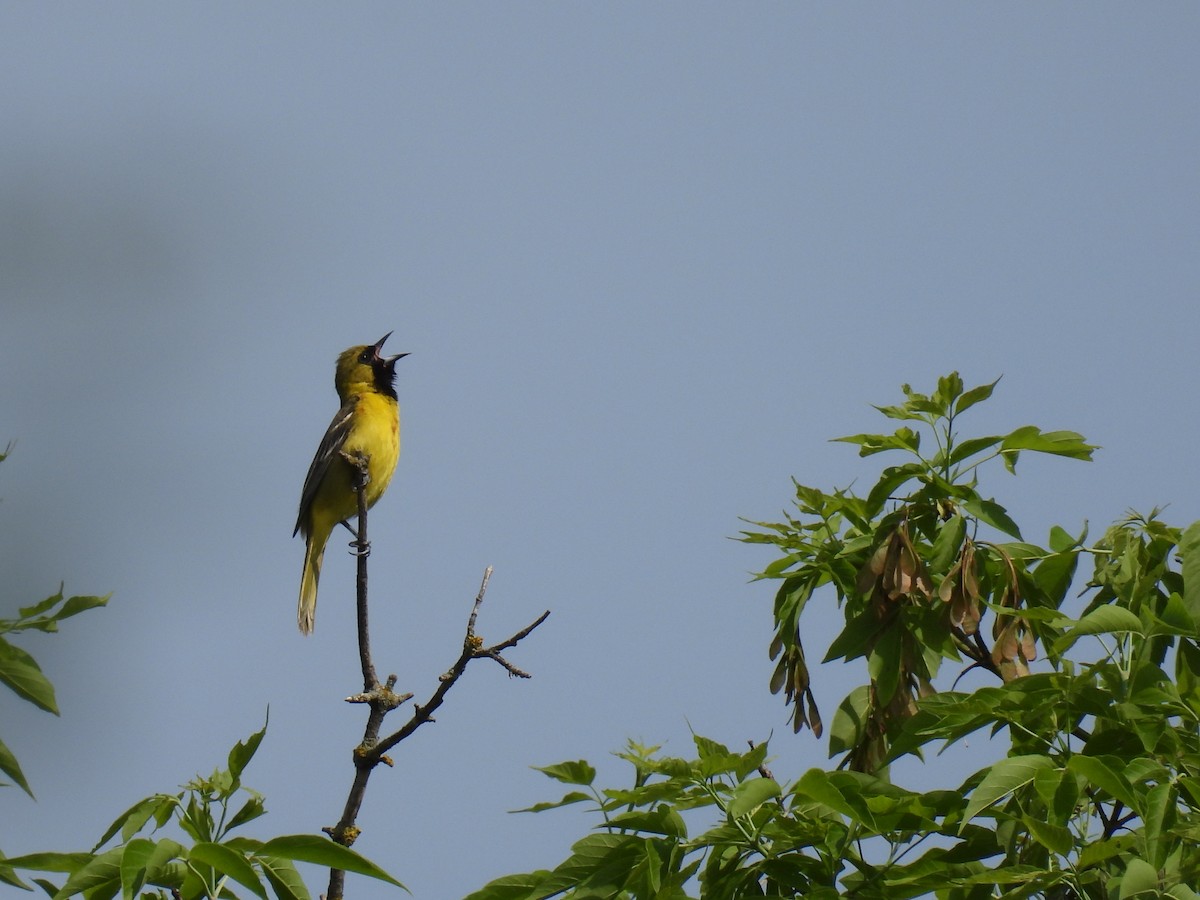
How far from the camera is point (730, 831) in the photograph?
9.95 feet

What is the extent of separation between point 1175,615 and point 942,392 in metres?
0.99

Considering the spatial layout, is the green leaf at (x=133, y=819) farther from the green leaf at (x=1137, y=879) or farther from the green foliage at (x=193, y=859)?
the green leaf at (x=1137, y=879)

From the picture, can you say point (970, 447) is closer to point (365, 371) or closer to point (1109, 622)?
point (1109, 622)

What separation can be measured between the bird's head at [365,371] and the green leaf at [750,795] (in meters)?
7.53

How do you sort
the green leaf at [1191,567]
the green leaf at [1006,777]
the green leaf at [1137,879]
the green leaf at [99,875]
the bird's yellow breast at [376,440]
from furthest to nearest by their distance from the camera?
the bird's yellow breast at [376,440] → the green leaf at [1191,567] → the green leaf at [1006,777] → the green leaf at [99,875] → the green leaf at [1137,879]

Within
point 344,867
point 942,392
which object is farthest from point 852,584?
point 344,867

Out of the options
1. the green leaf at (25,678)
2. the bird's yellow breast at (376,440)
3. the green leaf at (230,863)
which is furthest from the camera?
the bird's yellow breast at (376,440)

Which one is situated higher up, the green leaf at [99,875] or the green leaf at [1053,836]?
the green leaf at [1053,836]

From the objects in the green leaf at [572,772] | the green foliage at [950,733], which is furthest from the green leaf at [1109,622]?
the green leaf at [572,772]

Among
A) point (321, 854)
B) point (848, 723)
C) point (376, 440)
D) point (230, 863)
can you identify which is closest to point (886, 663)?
point (848, 723)

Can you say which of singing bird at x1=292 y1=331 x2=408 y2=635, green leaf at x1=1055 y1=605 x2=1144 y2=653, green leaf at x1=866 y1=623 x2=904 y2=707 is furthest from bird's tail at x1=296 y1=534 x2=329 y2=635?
green leaf at x1=1055 y1=605 x2=1144 y2=653

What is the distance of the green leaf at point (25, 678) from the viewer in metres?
3.07

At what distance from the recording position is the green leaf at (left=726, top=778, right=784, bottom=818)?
9.66 ft

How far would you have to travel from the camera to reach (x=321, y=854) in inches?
103
